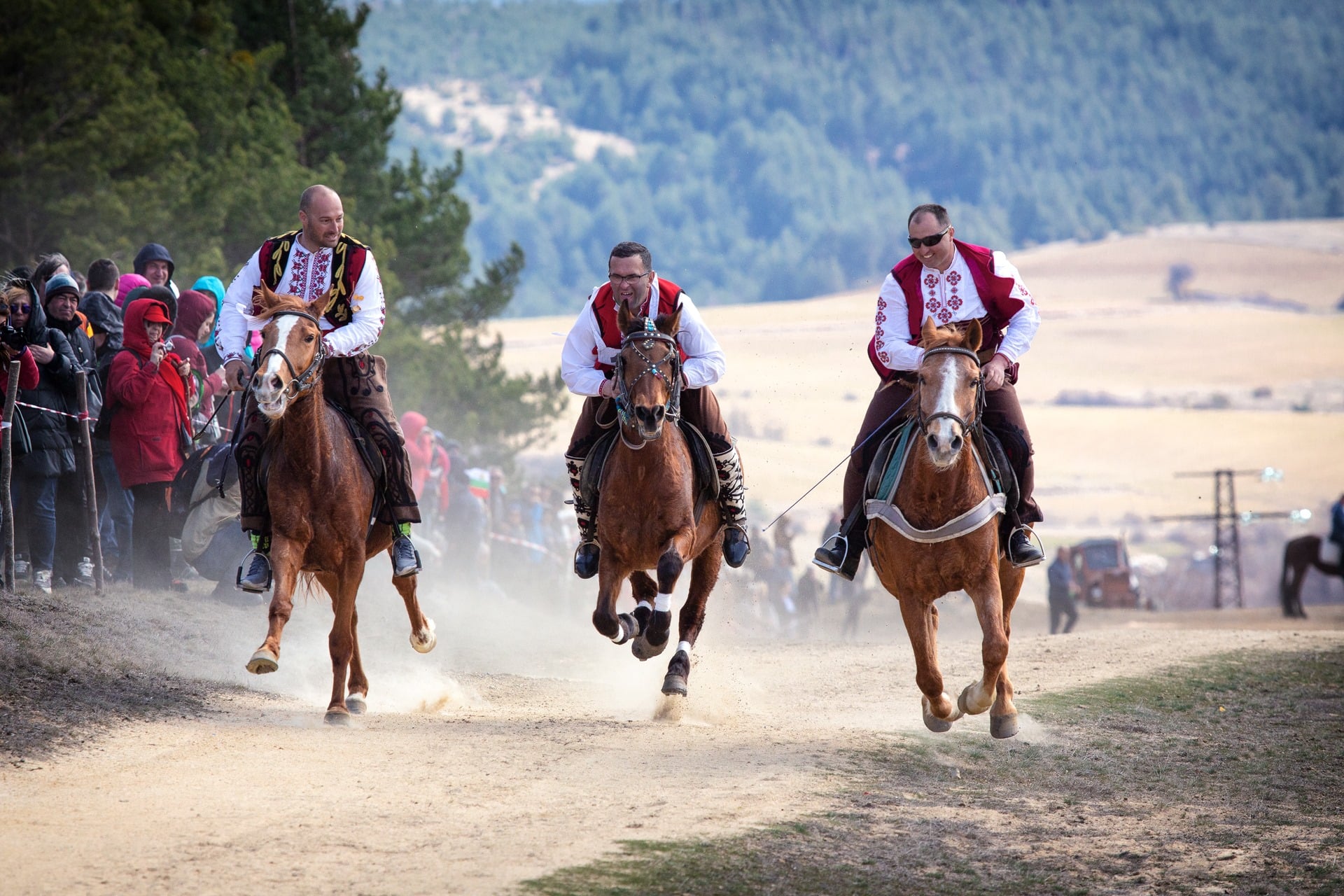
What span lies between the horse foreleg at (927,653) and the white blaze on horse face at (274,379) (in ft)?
13.0

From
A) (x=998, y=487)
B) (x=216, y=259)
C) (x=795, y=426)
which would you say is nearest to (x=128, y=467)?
(x=998, y=487)

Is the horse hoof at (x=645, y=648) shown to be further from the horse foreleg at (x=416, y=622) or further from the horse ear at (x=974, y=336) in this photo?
the horse ear at (x=974, y=336)

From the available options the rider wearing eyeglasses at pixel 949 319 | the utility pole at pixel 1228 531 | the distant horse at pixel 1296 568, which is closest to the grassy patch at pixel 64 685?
the rider wearing eyeglasses at pixel 949 319

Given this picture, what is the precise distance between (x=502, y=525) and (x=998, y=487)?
59.7 ft

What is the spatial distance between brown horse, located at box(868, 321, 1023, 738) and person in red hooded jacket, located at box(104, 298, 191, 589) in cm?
689

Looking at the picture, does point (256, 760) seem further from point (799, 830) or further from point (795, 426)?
point (795, 426)

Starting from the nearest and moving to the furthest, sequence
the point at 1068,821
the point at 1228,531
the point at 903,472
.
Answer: the point at 1068,821, the point at 903,472, the point at 1228,531

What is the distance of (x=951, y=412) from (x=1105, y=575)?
125 feet

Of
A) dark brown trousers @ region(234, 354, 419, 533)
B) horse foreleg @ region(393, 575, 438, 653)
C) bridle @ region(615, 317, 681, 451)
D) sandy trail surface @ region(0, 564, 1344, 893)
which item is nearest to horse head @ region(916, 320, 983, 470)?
bridle @ region(615, 317, 681, 451)

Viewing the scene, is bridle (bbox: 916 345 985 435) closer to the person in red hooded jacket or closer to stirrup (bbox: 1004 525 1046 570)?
stirrup (bbox: 1004 525 1046 570)

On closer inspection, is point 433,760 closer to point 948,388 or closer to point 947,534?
point 947,534

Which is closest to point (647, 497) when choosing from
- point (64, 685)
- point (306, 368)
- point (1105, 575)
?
point (306, 368)

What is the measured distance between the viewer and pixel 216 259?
24.1 m

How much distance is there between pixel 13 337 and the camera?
11.9 m
